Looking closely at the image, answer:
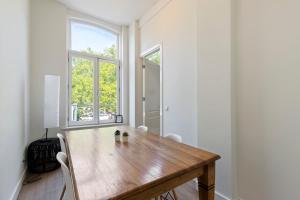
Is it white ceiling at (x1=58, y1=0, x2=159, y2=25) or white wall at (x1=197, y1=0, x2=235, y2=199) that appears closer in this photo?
white wall at (x1=197, y1=0, x2=235, y2=199)

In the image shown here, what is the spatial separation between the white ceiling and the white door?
1153mm

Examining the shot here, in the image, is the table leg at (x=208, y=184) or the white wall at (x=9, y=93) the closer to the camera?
the table leg at (x=208, y=184)

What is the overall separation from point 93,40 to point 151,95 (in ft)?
6.78

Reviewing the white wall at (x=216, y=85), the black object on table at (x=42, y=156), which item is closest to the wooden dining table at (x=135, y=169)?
Result: the white wall at (x=216, y=85)

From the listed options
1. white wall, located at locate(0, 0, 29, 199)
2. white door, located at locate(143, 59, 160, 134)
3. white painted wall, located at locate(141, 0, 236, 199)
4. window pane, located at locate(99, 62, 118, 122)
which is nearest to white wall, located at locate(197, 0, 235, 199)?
white painted wall, located at locate(141, 0, 236, 199)

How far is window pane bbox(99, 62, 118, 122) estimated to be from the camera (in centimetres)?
428

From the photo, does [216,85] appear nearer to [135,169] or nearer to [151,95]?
[135,169]

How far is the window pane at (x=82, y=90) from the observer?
3873mm

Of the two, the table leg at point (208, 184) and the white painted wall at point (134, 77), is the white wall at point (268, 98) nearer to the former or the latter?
the table leg at point (208, 184)

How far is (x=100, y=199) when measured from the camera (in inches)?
29.7

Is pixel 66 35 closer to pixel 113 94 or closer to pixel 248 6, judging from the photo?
pixel 113 94

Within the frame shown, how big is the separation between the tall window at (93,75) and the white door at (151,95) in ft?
2.89

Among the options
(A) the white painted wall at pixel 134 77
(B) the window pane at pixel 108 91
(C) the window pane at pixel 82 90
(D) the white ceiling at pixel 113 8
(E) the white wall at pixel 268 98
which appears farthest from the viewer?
(B) the window pane at pixel 108 91

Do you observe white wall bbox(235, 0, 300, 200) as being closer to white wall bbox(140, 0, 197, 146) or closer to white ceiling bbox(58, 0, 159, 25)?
white wall bbox(140, 0, 197, 146)
